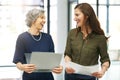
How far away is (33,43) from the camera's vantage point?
236cm

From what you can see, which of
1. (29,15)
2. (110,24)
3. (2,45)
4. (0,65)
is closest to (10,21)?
(2,45)

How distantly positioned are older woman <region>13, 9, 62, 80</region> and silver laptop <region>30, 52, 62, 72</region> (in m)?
0.05

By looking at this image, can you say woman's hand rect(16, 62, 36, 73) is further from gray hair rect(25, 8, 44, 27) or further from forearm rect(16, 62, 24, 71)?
gray hair rect(25, 8, 44, 27)

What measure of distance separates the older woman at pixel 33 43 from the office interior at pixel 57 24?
108 inches

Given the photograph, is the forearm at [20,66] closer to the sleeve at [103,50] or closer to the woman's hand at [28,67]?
the woman's hand at [28,67]

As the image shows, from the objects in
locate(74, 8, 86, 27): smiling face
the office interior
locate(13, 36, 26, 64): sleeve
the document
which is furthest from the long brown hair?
the office interior

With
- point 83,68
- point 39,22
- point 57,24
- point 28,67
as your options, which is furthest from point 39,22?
point 57,24

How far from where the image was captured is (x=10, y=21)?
19.9ft

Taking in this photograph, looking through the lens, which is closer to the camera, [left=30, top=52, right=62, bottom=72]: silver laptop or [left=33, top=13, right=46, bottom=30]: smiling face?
[left=30, top=52, right=62, bottom=72]: silver laptop

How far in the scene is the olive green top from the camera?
7.43ft

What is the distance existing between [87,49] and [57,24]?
11.4 ft

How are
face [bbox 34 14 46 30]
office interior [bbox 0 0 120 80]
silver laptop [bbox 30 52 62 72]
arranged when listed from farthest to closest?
office interior [bbox 0 0 120 80] < face [bbox 34 14 46 30] < silver laptop [bbox 30 52 62 72]

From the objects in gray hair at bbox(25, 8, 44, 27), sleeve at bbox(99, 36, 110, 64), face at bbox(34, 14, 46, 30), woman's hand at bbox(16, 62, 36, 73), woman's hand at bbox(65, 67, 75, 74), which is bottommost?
woman's hand at bbox(65, 67, 75, 74)

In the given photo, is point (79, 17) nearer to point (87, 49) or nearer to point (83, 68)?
point (87, 49)
